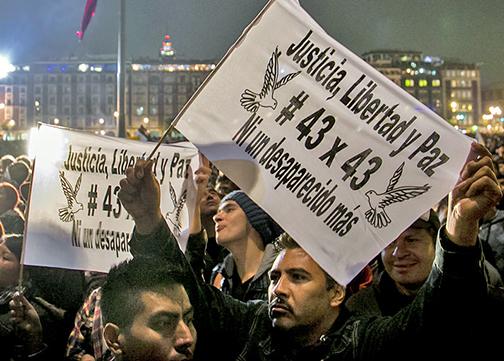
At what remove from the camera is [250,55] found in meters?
2.82

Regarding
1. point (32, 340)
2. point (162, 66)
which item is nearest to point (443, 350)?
point (32, 340)

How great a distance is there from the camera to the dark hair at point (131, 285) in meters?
2.20

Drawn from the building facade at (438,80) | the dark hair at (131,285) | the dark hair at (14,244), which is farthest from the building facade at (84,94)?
the dark hair at (131,285)

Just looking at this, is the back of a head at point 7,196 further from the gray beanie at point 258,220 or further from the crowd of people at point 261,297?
the gray beanie at point 258,220

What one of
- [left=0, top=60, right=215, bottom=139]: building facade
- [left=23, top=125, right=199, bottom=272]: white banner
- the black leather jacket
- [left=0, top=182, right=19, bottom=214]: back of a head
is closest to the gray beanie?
[left=23, top=125, right=199, bottom=272]: white banner

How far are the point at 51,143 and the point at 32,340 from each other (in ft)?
3.60

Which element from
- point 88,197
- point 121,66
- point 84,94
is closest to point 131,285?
point 88,197

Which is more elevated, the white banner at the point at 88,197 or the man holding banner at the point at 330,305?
the man holding banner at the point at 330,305

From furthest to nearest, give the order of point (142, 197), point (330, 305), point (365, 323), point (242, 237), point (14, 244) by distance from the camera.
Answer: point (242, 237), point (14, 244), point (142, 197), point (330, 305), point (365, 323)

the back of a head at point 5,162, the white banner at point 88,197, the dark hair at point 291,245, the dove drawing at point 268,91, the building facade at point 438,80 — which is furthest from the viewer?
the building facade at point 438,80

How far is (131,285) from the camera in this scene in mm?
2262

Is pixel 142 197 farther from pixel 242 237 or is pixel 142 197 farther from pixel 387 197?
pixel 242 237

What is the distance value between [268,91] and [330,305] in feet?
2.66

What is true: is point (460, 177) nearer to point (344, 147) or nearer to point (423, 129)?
point (423, 129)
